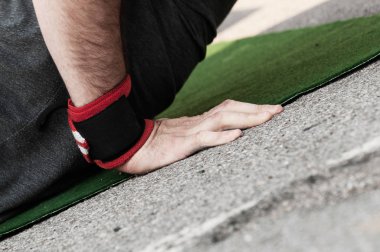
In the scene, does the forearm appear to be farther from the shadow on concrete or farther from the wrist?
the shadow on concrete

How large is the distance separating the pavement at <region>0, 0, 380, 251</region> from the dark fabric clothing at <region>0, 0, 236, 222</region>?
230mm

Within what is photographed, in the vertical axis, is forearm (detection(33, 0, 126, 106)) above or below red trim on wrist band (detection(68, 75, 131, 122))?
above

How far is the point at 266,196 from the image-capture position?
3.55 ft

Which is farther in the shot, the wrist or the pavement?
the wrist

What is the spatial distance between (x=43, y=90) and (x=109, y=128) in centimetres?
30

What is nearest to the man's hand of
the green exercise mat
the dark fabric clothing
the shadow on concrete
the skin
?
the skin

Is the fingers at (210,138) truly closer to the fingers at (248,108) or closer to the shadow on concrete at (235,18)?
the fingers at (248,108)

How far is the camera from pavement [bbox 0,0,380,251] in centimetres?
96

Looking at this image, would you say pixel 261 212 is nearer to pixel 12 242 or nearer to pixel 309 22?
pixel 12 242

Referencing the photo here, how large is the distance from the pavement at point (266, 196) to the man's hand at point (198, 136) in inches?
1.3

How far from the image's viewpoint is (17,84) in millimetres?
1729

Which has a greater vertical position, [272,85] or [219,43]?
[272,85]

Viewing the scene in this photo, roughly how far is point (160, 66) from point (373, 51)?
0.64m

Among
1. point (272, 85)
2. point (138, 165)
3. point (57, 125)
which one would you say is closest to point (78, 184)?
point (57, 125)
